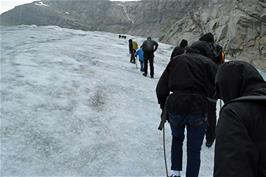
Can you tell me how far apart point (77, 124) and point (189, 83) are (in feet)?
10.1

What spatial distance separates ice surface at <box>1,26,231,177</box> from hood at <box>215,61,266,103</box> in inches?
128

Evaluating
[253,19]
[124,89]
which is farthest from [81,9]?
[124,89]

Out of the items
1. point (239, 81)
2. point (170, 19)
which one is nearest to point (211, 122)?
point (239, 81)

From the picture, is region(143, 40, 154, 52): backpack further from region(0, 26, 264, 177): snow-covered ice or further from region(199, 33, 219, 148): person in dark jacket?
region(199, 33, 219, 148): person in dark jacket

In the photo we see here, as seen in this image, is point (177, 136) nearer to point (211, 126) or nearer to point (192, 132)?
point (192, 132)

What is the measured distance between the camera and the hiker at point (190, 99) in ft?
14.2

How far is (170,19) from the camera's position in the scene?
122 meters

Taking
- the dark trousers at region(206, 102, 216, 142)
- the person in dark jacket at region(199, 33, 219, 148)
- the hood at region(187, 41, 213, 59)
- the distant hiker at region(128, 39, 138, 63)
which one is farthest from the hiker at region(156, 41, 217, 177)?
the distant hiker at region(128, 39, 138, 63)

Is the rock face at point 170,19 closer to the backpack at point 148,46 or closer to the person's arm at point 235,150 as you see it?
the backpack at point 148,46

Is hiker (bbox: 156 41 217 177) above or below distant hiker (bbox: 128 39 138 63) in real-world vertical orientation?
above

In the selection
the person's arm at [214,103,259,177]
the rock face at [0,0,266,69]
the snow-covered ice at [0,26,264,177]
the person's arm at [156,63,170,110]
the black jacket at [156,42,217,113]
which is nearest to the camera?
the person's arm at [214,103,259,177]

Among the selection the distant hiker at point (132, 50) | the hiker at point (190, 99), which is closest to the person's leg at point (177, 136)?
the hiker at point (190, 99)

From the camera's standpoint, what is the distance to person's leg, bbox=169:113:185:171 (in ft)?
14.3

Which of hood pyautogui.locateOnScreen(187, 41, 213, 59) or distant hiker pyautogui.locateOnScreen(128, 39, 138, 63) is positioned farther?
distant hiker pyautogui.locateOnScreen(128, 39, 138, 63)
